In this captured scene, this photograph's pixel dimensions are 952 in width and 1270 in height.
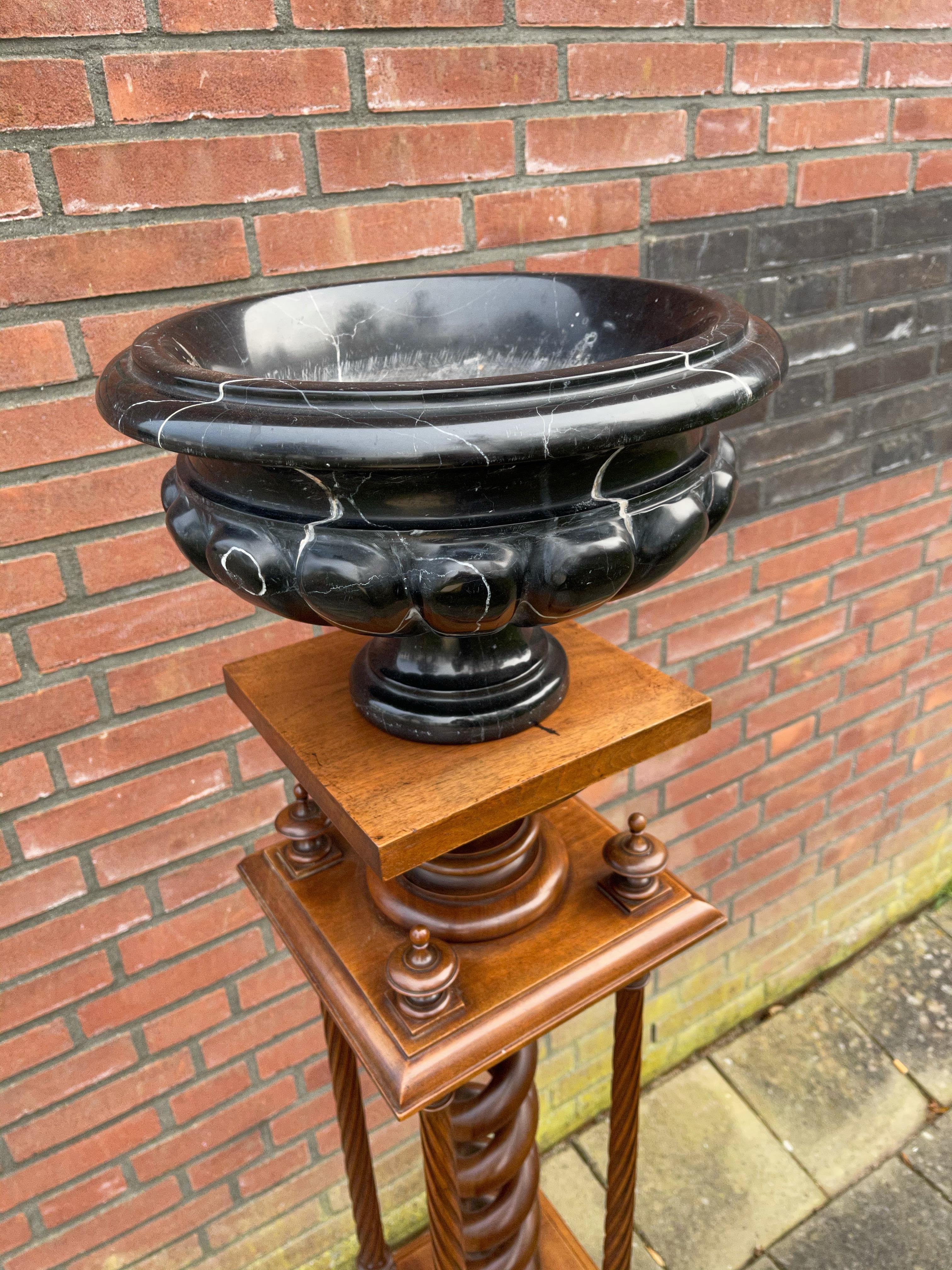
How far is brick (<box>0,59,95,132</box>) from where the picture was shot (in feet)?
2.99

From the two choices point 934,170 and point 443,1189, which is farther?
point 934,170

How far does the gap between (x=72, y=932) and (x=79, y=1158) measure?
1.26 ft

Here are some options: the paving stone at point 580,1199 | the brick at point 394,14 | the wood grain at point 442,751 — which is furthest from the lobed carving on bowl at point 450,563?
the paving stone at point 580,1199

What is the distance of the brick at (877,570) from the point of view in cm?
184

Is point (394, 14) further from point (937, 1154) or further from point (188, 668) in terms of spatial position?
point (937, 1154)

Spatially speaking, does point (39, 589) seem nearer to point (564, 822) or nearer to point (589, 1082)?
point (564, 822)

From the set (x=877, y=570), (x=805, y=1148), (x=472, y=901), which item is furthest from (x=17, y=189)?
(x=805, y=1148)

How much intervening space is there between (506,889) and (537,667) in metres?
0.24

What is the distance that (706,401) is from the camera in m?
0.58

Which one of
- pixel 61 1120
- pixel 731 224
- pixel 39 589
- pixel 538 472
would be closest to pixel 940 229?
pixel 731 224

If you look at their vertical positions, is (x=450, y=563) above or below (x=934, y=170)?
below

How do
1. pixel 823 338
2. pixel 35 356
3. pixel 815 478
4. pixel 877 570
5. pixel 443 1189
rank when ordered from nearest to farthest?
pixel 443 1189, pixel 35 356, pixel 823 338, pixel 815 478, pixel 877 570

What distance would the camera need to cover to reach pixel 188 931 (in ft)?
4.37

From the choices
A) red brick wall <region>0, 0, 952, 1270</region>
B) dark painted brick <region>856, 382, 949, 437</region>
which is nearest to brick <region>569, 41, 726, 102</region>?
red brick wall <region>0, 0, 952, 1270</region>
